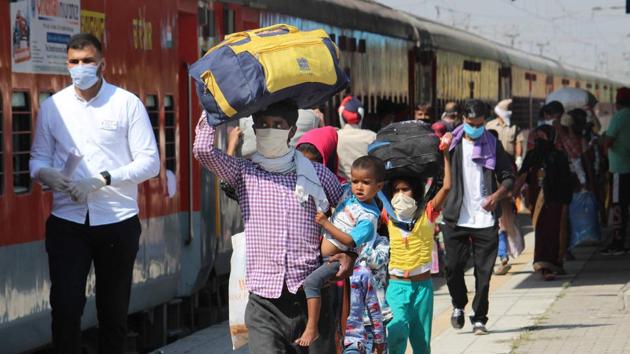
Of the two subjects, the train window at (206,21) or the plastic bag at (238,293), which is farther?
the train window at (206,21)

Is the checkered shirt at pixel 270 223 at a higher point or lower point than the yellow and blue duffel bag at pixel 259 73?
lower

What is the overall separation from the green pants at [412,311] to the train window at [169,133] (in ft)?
11.0

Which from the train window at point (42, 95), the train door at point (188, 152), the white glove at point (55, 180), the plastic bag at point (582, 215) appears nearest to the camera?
the white glove at point (55, 180)

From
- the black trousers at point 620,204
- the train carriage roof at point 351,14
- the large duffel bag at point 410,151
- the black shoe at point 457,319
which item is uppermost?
the train carriage roof at point 351,14

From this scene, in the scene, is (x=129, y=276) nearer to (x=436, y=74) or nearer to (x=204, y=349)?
(x=204, y=349)

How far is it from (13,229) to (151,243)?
102 inches

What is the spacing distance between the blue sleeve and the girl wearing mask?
198 cm

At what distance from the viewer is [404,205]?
8922 millimetres

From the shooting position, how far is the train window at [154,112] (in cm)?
1138

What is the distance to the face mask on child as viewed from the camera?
8.91m

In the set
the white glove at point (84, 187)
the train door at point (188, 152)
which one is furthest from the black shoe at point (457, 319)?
the white glove at point (84, 187)

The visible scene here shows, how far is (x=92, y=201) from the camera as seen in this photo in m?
7.89

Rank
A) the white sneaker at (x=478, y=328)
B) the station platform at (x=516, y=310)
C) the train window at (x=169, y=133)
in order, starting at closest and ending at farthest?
the station platform at (x=516, y=310) < the white sneaker at (x=478, y=328) < the train window at (x=169, y=133)

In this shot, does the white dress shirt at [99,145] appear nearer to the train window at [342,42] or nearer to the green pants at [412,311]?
the green pants at [412,311]
